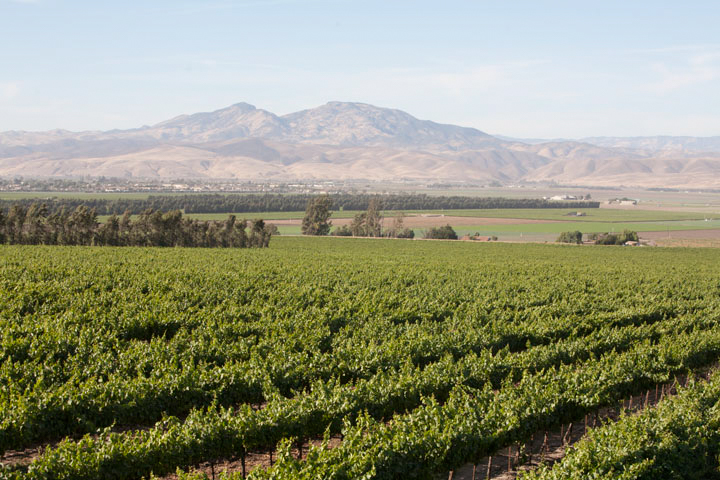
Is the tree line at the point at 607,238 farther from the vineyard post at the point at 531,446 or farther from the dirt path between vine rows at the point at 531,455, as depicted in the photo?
the vineyard post at the point at 531,446

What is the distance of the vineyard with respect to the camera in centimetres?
1305

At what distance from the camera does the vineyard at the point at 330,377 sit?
514 inches

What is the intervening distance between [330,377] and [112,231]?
235 ft

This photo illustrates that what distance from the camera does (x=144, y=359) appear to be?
754 inches

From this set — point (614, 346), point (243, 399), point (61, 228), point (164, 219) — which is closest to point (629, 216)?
point (164, 219)

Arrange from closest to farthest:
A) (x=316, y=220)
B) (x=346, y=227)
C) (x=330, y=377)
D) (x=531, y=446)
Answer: (x=531, y=446) < (x=330, y=377) < (x=316, y=220) < (x=346, y=227)

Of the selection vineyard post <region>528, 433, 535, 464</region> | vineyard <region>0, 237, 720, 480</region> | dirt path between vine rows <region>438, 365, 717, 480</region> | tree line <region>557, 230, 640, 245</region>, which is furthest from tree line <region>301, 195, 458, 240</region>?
vineyard post <region>528, 433, 535, 464</region>

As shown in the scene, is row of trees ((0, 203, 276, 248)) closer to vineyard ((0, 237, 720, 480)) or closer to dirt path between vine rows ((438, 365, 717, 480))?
vineyard ((0, 237, 720, 480))

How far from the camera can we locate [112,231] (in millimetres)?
82375

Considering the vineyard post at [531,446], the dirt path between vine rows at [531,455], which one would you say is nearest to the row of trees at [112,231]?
the dirt path between vine rows at [531,455]

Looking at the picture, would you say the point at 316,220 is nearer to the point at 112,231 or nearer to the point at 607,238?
the point at 112,231

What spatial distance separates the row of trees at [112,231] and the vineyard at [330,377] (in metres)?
45.0

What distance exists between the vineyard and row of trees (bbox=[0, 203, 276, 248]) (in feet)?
148

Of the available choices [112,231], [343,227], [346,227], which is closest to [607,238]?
[343,227]
